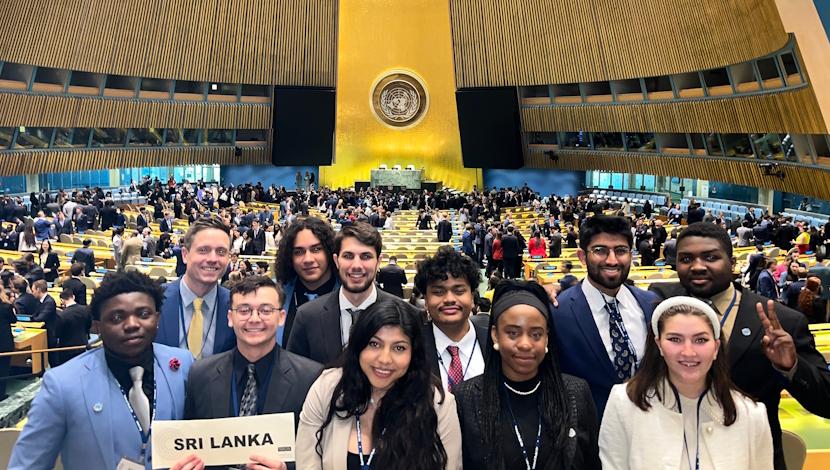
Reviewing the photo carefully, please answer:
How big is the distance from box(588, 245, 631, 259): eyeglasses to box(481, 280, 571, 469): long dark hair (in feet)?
3.23

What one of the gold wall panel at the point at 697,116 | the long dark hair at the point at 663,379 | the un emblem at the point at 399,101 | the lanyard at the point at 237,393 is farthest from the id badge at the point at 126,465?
the un emblem at the point at 399,101

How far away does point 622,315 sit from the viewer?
13.6ft

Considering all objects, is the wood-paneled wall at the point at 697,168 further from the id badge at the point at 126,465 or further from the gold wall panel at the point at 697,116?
the id badge at the point at 126,465

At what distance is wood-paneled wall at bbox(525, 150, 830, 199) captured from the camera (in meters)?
20.5

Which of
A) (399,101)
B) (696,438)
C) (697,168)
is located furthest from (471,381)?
(399,101)

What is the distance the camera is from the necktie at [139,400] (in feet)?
11.0

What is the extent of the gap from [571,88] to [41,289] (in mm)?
28363

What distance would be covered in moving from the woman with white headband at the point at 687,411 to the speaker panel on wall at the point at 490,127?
103 feet

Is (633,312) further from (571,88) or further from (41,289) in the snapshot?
(571,88)

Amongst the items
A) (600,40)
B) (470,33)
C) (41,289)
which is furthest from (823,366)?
(470,33)

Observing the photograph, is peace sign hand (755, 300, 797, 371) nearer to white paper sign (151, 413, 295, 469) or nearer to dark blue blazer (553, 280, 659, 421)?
dark blue blazer (553, 280, 659, 421)

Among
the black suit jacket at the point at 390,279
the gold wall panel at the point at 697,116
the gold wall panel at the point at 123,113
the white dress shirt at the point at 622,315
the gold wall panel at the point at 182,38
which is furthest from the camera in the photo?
the gold wall panel at the point at 123,113

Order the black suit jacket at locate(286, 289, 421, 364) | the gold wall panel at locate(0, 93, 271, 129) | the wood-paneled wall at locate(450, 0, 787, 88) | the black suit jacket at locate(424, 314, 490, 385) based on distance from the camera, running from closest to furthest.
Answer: the black suit jacket at locate(424, 314, 490, 385), the black suit jacket at locate(286, 289, 421, 364), the wood-paneled wall at locate(450, 0, 787, 88), the gold wall panel at locate(0, 93, 271, 129)

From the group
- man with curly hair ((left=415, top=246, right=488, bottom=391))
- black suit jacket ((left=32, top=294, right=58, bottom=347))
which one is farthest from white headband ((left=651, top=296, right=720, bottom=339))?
black suit jacket ((left=32, top=294, right=58, bottom=347))
